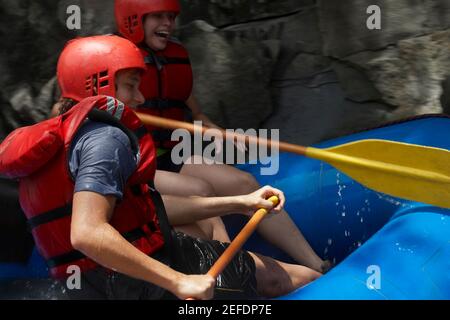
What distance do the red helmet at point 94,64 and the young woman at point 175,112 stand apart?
573mm

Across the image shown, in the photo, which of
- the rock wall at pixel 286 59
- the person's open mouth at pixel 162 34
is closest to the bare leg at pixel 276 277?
the person's open mouth at pixel 162 34

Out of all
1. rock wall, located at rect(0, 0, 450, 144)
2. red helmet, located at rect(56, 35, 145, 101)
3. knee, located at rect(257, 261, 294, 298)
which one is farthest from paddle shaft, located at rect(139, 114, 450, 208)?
rock wall, located at rect(0, 0, 450, 144)

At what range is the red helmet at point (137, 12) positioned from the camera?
3.05m

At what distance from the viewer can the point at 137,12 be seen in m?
→ 3.06

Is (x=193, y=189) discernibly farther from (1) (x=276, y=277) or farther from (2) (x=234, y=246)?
(2) (x=234, y=246)

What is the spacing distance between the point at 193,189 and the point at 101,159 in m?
0.88

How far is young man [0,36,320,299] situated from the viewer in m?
1.83

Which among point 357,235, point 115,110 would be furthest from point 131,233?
point 357,235

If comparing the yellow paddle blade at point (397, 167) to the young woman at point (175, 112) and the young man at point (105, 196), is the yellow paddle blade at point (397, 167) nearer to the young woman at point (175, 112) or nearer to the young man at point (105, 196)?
the young woman at point (175, 112)

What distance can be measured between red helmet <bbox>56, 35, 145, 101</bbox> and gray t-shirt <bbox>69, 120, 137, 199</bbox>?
22cm

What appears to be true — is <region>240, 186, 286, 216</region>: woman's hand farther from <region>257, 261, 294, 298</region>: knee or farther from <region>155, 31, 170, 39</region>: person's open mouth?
→ <region>155, 31, 170, 39</region>: person's open mouth

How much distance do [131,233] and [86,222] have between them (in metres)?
0.30

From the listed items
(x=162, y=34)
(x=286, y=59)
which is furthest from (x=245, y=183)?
(x=286, y=59)

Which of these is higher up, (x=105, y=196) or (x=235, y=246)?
(x=105, y=196)
